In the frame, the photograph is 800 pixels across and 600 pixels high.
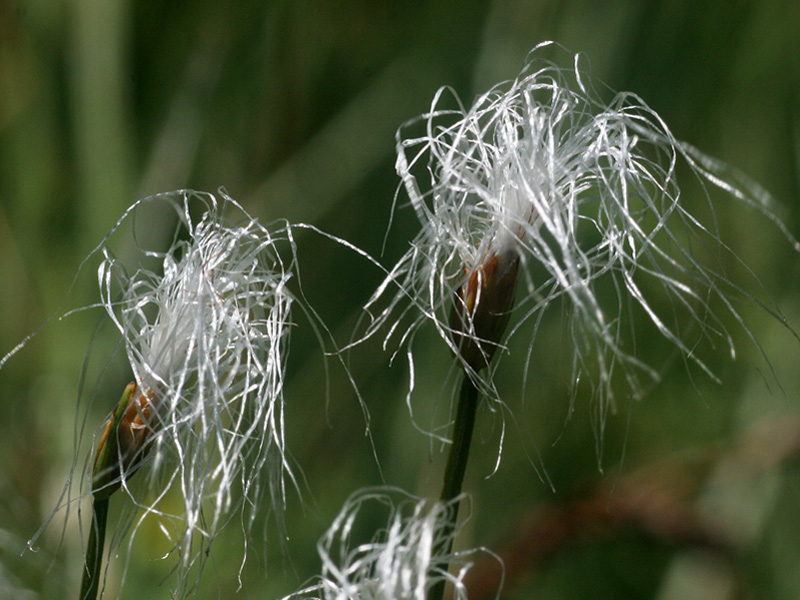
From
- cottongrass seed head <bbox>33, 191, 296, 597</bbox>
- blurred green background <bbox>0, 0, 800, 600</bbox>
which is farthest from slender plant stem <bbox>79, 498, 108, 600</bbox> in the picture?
blurred green background <bbox>0, 0, 800, 600</bbox>

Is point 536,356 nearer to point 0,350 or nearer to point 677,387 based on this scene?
point 677,387

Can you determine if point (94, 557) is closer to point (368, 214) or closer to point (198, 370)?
point (198, 370)

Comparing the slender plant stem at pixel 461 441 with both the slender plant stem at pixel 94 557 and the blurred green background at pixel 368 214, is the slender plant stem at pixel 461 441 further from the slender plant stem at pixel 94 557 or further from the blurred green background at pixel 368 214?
the blurred green background at pixel 368 214

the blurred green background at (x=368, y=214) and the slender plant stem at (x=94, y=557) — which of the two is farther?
the blurred green background at (x=368, y=214)

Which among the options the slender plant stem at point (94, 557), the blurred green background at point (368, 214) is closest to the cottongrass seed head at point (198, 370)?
the slender plant stem at point (94, 557)

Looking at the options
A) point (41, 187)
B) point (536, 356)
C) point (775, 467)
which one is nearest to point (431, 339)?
point (536, 356)
